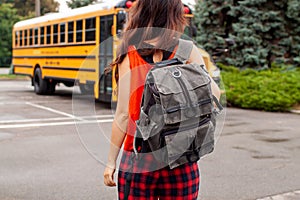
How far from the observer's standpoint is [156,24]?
7.49 feet

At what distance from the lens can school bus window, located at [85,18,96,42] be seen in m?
13.3

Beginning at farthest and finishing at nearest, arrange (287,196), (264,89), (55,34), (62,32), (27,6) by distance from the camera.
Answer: (27,6) < (55,34) < (62,32) < (264,89) < (287,196)

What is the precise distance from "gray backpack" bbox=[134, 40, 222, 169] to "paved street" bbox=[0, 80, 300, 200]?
51cm

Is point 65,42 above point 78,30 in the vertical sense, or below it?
below

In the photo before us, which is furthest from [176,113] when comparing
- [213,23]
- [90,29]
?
[213,23]

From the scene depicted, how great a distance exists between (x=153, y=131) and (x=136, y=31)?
54 cm

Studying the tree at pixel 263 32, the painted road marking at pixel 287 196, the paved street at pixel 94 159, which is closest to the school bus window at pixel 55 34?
the paved street at pixel 94 159

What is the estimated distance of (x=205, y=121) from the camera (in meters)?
2.13

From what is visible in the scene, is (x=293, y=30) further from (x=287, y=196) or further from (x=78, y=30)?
(x=287, y=196)

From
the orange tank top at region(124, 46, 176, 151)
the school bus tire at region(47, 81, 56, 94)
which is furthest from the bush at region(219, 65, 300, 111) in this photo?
the orange tank top at region(124, 46, 176, 151)

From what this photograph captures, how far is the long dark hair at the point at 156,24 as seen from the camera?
226cm

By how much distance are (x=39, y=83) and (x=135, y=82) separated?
16.1 m

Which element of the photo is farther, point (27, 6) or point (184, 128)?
point (27, 6)

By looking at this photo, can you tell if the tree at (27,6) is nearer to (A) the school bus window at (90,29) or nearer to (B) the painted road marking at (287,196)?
(A) the school bus window at (90,29)
